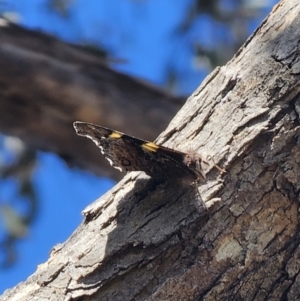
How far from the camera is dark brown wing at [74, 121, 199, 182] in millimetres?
1060

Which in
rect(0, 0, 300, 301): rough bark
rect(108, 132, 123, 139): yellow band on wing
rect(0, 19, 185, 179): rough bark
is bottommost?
rect(0, 0, 300, 301): rough bark

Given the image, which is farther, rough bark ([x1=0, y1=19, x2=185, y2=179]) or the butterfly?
rough bark ([x1=0, y1=19, x2=185, y2=179])

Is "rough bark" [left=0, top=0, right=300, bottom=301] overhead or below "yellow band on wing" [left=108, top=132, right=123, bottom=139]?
below

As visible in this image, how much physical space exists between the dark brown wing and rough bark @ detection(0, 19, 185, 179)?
39.9 inches

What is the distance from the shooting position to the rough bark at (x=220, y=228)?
39.6 inches

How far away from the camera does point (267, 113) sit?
106 cm

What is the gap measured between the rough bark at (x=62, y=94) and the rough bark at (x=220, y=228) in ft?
3.65

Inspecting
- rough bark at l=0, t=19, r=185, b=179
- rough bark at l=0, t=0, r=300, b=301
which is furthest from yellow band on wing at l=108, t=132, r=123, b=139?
rough bark at l=0, t=19, r=185, b=179

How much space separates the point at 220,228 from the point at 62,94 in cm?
125

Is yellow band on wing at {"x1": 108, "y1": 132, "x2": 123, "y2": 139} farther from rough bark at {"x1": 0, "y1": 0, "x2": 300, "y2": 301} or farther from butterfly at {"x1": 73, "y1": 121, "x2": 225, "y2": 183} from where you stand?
rough bark at {"x1": 0, "y1": 0, "x2": 300, "y2": 301}

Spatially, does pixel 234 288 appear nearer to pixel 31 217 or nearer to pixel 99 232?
pixel 99 232

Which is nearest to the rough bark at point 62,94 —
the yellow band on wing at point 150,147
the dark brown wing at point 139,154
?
the dark brown wing at point 139,154

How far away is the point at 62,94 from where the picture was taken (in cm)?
213

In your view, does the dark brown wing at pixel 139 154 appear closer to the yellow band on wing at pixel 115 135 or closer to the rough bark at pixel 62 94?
the yellow band on wing at pixel 115 135
